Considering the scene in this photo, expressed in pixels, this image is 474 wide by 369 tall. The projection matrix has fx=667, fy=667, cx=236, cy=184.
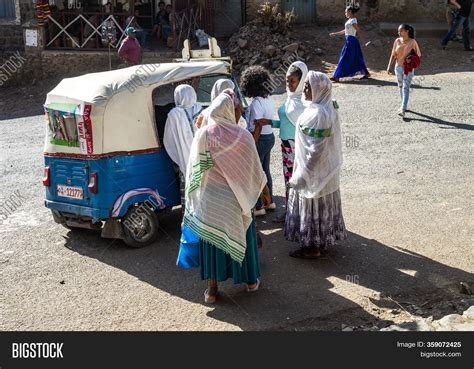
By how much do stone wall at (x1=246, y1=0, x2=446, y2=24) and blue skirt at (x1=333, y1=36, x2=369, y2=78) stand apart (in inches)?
174

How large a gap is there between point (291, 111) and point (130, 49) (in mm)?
9827

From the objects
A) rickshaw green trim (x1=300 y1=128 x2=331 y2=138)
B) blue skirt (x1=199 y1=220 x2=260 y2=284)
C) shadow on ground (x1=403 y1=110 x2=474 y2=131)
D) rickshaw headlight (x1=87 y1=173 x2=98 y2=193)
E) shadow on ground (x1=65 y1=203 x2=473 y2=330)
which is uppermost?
rickshaw green trim (x1=300 y1=128 x2=331 y2=138)

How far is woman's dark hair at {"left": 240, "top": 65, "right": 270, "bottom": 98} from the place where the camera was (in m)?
6.98

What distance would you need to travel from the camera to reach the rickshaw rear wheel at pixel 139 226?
6812mm

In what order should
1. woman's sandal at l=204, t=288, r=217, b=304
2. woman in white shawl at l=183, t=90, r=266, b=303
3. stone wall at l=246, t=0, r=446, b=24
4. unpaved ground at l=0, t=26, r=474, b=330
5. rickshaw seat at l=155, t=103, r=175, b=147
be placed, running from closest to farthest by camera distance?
woman in white shawl at l=183, t=90, r=266, b=303 → unpaved ground at l=0, t=26, r=474, b=330 → woman's sandal at l=204, t=288, r=217, b=304 → rickshaw seat at l=155, t=103, r=175, b=147 → stone wall at l=246, t=0, r=446, b=24

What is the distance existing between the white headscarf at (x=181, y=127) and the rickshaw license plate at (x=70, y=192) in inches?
38.5

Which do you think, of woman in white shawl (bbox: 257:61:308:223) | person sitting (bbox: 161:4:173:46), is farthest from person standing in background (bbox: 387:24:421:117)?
person sitting (bbox: 161:4:173:46)

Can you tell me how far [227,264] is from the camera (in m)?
5.52

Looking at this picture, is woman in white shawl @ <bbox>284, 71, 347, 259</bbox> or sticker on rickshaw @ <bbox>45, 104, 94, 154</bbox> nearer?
woman in white shawl @ <bbox>284, 71, 347, 259</bbox>

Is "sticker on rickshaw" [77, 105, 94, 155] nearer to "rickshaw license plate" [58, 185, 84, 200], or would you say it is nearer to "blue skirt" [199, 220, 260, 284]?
"rickshaw license plate" [58, 185, 84, 200]

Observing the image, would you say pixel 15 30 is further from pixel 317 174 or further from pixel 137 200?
pixel 317 174

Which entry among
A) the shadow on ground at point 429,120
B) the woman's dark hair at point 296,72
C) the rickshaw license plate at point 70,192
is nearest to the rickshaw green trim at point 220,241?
the rickshaw license plate at point 70,192

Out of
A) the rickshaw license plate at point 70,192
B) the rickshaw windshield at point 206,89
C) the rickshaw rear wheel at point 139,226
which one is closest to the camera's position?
the rickshaw license plate at point 70,192

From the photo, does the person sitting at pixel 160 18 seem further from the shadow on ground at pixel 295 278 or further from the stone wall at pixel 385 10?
the shadow on ground at pixel 295 278
